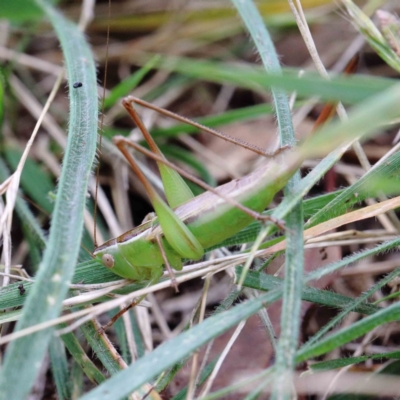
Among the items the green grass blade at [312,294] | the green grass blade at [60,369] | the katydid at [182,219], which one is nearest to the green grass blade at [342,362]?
the green grass blade at [312,294]

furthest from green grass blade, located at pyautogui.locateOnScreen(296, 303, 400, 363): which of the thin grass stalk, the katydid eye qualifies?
the katydid eye

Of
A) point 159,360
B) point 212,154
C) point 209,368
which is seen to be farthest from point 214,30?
point 159,360

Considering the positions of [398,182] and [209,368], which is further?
[209,368]

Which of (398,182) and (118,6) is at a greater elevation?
(118,6)

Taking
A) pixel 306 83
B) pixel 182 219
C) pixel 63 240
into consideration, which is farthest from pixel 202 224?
pixel 306 83

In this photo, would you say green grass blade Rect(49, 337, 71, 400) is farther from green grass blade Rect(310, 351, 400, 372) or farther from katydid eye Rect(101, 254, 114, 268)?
green grass blade Rect(310, 351, 400, 372)

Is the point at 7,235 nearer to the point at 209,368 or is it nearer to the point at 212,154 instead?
the point at 209,368
